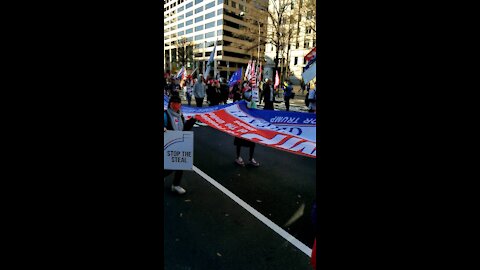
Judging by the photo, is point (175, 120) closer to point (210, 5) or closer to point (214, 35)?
point (214, 35)

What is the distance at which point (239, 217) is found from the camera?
4.04 meters

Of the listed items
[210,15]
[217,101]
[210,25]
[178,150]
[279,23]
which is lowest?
[178,150]

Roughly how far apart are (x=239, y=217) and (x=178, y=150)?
1233 millimetres

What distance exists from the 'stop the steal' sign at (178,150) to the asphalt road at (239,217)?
74cm

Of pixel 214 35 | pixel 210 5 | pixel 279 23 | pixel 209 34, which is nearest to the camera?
pixel 279 23

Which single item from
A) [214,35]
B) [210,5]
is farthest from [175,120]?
[210,5]

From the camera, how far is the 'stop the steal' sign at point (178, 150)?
3.84 meters

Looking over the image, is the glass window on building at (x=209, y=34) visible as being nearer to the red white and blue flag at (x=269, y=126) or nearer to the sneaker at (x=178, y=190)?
the red white and blue flag at (x=269, y=126)

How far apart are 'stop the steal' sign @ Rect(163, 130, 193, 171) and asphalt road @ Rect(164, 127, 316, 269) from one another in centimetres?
74

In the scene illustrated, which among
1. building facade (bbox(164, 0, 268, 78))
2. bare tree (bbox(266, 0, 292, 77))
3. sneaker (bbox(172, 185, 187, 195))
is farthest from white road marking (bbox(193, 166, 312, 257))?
building facade (bbox(164, 0, 268, 78))
